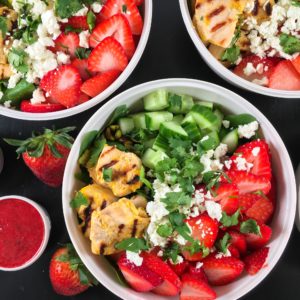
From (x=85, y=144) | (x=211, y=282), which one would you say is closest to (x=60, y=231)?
(x=85, y=144)

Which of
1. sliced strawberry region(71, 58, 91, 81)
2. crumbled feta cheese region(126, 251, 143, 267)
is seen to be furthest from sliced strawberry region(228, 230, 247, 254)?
sliced strawberry region(71, 58, 91, 81)

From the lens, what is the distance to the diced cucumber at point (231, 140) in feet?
4.25

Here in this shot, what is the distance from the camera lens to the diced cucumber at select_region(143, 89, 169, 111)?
1.30m

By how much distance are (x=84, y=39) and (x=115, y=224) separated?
49cm

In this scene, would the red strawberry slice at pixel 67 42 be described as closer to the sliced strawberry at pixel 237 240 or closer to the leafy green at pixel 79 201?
the leafy green at pixel 79 201

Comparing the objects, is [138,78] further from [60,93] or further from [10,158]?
[10,158]

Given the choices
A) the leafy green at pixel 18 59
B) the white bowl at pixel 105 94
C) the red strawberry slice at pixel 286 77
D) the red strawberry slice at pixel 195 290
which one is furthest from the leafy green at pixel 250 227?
the leafy green at pixel 18 59

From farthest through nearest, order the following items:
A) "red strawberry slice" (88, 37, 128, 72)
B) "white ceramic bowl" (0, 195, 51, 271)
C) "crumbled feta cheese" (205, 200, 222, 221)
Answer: "white ceramic bowl" (0, 195, 51, 271), "red strawberry slice" (88, 37, 128, 72), "crumbled feta cheese" (205, 200, 222, 221)

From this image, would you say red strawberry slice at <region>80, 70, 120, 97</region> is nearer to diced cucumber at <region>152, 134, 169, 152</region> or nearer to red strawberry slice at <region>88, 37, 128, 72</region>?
red strawberry slice at <region>88, 37, 128, 72</region>

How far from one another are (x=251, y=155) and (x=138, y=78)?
453mm

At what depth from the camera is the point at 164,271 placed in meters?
1.21

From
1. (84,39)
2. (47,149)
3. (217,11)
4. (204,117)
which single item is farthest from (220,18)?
(47,149)

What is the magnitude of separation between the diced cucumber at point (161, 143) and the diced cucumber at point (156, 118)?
4 cm

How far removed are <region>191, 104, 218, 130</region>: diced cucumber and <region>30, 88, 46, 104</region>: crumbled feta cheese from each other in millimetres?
402
